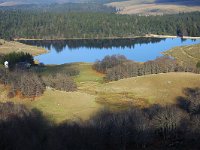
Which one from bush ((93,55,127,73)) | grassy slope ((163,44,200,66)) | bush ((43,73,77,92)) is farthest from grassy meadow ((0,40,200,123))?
grassy slope ((163,44,200,66))

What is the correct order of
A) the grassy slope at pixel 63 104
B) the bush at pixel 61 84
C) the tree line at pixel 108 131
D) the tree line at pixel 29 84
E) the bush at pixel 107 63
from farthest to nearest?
the bush at pixel 107 63, the bush at pixel 61 84, the tree line at pixel 29 84, the grassy slope at pixel 63 104, the tree line at pixel 108 131

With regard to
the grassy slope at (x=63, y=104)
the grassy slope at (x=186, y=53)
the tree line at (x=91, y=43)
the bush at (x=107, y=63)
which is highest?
the grassy slope at (x=63, y=104)

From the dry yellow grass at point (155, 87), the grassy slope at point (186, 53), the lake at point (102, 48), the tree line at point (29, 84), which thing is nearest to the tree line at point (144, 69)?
the dry yellow grass at point (155, 87)

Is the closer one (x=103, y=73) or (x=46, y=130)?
(x=46, y=130)

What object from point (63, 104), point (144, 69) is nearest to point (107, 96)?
point (63, 104)

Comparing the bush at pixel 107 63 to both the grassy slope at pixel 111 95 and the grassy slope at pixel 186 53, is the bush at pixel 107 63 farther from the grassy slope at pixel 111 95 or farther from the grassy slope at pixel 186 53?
the grassy slope at pixel 186 53

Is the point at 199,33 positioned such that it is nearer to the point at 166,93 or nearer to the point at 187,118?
the point at 166,93

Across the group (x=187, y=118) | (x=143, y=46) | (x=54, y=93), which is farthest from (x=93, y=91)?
(x=143, y=46)
